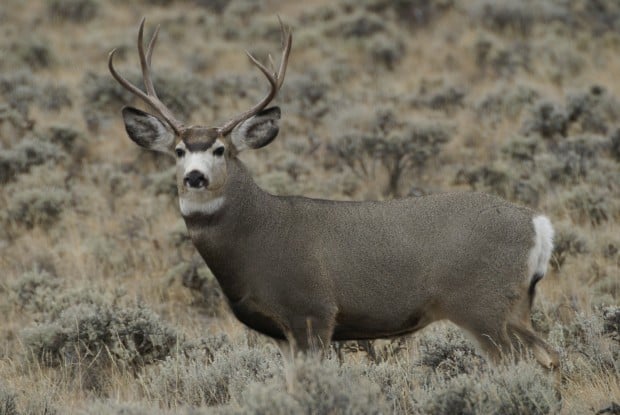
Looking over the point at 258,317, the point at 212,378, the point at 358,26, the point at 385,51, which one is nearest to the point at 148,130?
the point at 258,317

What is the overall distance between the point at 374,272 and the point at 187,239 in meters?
4.14

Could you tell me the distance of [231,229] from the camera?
534cm

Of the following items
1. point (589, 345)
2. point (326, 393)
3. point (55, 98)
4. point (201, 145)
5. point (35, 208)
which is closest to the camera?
point (326, 393)

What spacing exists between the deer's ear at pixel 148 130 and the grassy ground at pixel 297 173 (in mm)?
1467

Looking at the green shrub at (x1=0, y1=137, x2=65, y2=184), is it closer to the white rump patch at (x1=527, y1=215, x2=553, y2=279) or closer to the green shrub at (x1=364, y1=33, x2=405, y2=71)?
the green shrub at (x1=364, y1=33, x2=405, y2=71)

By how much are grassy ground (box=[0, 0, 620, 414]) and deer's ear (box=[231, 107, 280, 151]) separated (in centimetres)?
142

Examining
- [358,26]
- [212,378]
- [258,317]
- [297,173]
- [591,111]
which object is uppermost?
[358,26]

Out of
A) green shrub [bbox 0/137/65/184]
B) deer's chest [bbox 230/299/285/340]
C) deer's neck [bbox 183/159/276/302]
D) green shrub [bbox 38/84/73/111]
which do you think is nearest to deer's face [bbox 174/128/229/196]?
deer's neck [bbox 183/159/276/302]

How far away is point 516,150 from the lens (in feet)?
37.9

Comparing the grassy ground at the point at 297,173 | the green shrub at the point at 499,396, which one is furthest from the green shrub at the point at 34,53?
the green shrub at the point at 499,396

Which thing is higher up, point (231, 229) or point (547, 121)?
point (231, 229)

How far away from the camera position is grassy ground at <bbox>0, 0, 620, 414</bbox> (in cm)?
541

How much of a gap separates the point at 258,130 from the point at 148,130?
29.1 inches

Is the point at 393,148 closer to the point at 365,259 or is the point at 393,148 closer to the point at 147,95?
the point at 147,95
